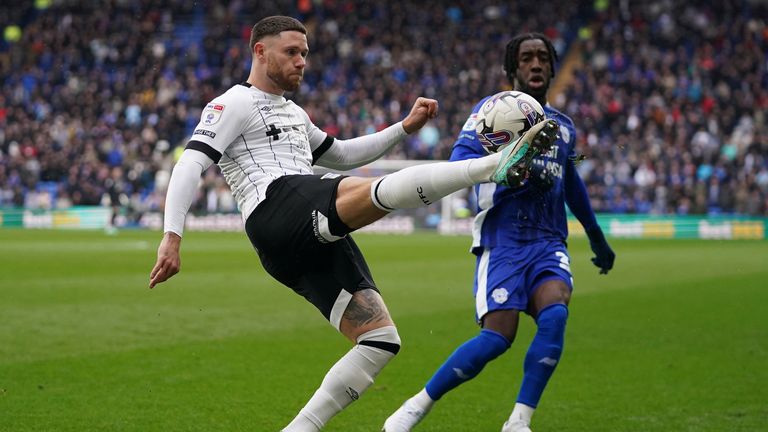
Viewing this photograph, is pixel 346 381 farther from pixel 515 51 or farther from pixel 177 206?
pixel 515 51

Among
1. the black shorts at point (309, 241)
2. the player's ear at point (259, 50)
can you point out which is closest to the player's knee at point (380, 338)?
the black shorts at point (309, 241)

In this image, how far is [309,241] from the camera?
454 cm

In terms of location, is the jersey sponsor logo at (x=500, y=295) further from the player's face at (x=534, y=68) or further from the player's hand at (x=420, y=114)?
the player's face at (x=534, y=68)

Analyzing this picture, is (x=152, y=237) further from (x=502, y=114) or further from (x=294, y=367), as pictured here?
(x=502, y=114)

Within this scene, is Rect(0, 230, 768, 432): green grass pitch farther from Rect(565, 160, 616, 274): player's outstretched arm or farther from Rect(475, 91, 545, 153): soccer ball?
Rect(475, 91, 545, 153): soccer ball

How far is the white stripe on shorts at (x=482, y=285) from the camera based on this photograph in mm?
5234

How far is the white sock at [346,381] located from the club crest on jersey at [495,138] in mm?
1064

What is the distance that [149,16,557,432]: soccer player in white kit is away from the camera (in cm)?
430

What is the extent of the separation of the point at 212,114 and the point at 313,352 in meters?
4.40

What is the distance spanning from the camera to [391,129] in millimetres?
5617

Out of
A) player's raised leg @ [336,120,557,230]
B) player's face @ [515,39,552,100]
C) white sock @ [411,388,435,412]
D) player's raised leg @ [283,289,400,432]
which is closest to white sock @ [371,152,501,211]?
player's raised leg @ [336,120,557,230]

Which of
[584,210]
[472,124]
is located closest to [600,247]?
[584,210]

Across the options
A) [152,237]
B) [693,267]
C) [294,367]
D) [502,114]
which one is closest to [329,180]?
[502,114]

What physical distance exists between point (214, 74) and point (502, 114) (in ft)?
110
